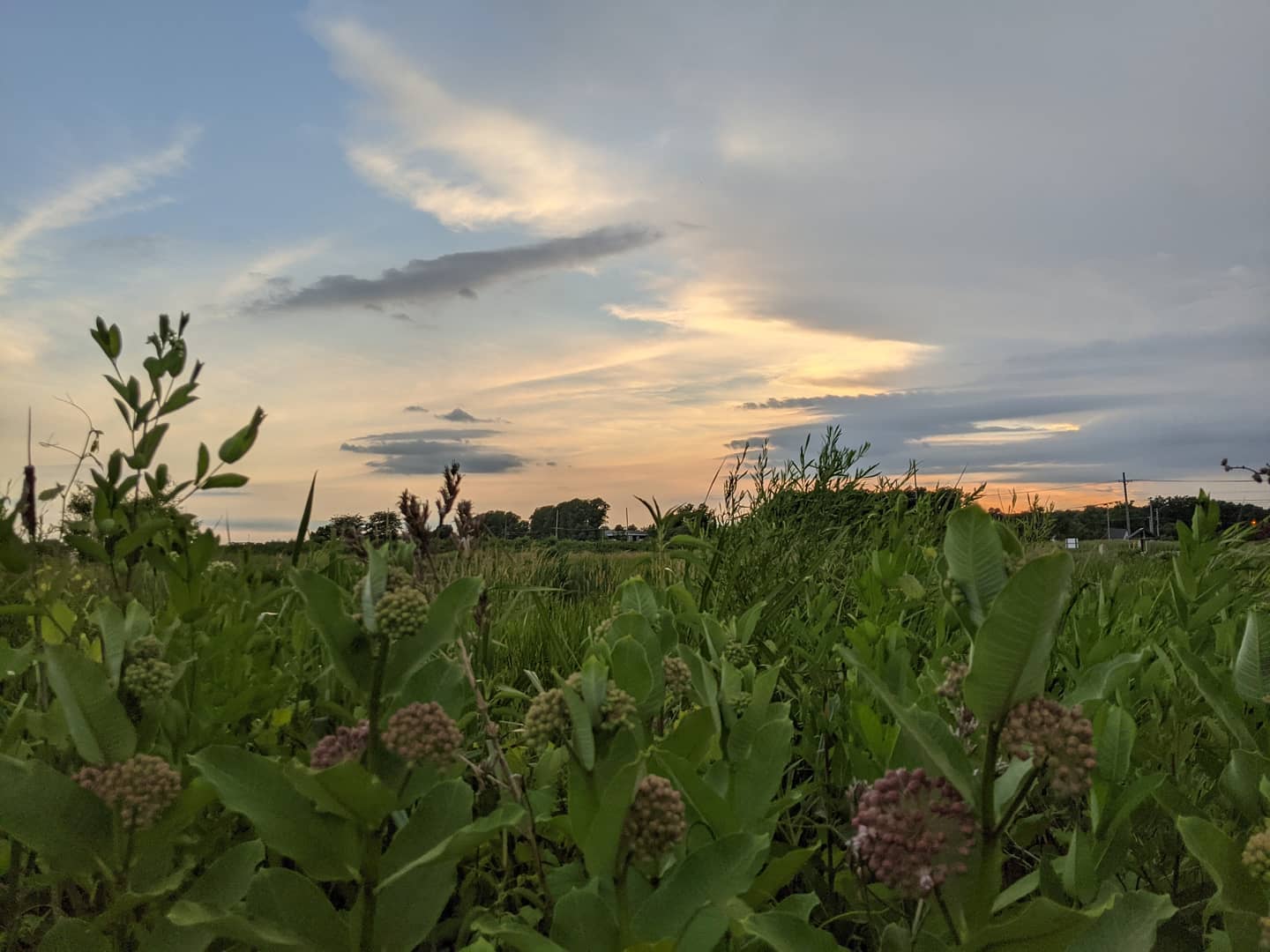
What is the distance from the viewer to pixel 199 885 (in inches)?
54.6

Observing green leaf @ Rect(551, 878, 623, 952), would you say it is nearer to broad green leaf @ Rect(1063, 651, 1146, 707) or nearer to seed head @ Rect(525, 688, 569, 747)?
seed head @ Rect(525, 688, 569, 747)

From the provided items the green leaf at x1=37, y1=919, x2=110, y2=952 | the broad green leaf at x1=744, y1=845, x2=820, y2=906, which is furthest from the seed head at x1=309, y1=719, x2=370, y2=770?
the broad green leaf at x1=744, y1=845, x2=820, y2=906

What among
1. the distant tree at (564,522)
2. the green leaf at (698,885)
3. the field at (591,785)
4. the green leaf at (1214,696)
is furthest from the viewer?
the distant tree at (564,522)

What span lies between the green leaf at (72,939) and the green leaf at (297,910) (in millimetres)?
304

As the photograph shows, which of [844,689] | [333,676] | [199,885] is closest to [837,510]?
[844,689]

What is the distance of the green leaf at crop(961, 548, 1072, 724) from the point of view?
0.92 m

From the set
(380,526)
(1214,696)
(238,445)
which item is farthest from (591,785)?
(380,526)

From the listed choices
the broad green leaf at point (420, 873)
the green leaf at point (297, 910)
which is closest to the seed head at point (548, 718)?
the broad green leaf at point (420, 873)

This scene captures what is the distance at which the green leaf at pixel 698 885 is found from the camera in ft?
3.80

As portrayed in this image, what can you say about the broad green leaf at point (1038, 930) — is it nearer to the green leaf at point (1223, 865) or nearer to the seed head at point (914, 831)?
the seed head at point (914, 831)

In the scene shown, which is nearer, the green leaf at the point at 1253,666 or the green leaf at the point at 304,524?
the green leaf at the point at 1253,666

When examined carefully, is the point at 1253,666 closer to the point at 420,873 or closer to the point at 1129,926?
the point at 1129,926

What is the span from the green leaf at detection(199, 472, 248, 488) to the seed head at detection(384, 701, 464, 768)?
3.67 ft

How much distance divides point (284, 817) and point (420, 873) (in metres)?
0.20
